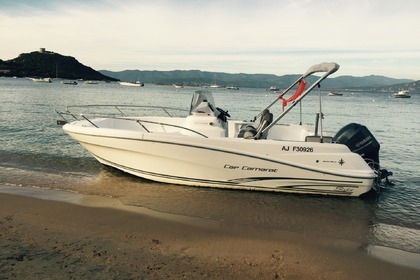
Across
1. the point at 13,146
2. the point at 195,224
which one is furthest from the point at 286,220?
the point at 13,146

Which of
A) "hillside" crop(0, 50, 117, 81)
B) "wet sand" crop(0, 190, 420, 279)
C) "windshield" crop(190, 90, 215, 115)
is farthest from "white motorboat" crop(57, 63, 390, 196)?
"hillside" crop(0, 50, 117, 81)

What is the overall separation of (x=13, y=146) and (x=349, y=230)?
11.8m

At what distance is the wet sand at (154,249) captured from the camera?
4.27 m

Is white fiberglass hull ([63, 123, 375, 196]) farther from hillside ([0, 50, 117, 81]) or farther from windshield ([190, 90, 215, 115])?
hillside ([0, 50, 117, 81])

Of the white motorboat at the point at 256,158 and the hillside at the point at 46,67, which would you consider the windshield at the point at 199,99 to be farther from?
the hillside at the point at 46,67

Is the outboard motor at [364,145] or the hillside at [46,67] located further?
the hillside at [46,67]

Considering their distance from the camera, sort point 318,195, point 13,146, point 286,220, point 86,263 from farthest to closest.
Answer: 1. point 13,146
2. point 318,195
3. point 286,220
4. point 86,263

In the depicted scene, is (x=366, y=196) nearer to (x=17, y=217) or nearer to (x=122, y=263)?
(x=122, y=263)

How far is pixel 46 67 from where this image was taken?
17375cm

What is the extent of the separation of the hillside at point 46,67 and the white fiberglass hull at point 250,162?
175102mm

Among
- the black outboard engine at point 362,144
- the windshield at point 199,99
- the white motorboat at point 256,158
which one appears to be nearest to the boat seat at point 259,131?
the white motorboat at point 256,158

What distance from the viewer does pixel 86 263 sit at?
4.34m

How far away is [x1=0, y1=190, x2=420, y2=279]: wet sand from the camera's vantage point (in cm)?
427

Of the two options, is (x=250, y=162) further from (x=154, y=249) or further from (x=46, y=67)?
(x=46, y=67)
